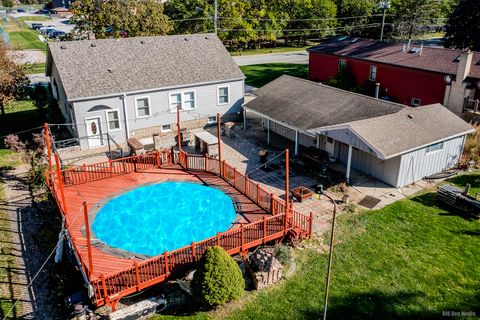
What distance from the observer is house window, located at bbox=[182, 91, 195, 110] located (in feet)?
99.0

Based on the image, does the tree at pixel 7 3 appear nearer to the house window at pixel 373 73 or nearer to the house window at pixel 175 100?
the house window at pixel 175 100

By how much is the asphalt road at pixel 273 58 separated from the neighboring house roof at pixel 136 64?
22.3m

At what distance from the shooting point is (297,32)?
227 feet

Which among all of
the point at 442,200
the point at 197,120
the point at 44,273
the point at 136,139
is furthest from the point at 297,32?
the point at 44,273

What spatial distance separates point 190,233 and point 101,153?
38.8 ft

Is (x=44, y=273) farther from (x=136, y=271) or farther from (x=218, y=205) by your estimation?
(x=218, y=205)

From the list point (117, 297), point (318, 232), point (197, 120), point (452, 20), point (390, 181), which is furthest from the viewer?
point (452, 20)

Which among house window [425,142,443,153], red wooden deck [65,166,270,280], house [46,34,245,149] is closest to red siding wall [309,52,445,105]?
house window [425,142,443,153]

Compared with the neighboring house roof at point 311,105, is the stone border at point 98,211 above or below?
below

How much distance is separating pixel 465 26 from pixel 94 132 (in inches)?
1567

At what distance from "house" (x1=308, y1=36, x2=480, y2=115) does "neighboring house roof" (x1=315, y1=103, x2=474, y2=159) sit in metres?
6.34

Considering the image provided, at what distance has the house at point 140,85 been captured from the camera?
87.8 feet

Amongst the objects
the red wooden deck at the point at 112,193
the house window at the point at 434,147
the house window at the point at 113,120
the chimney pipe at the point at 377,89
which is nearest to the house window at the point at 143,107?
the house window at the point at 113,120

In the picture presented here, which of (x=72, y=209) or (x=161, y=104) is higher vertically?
(x=161, y=104)
